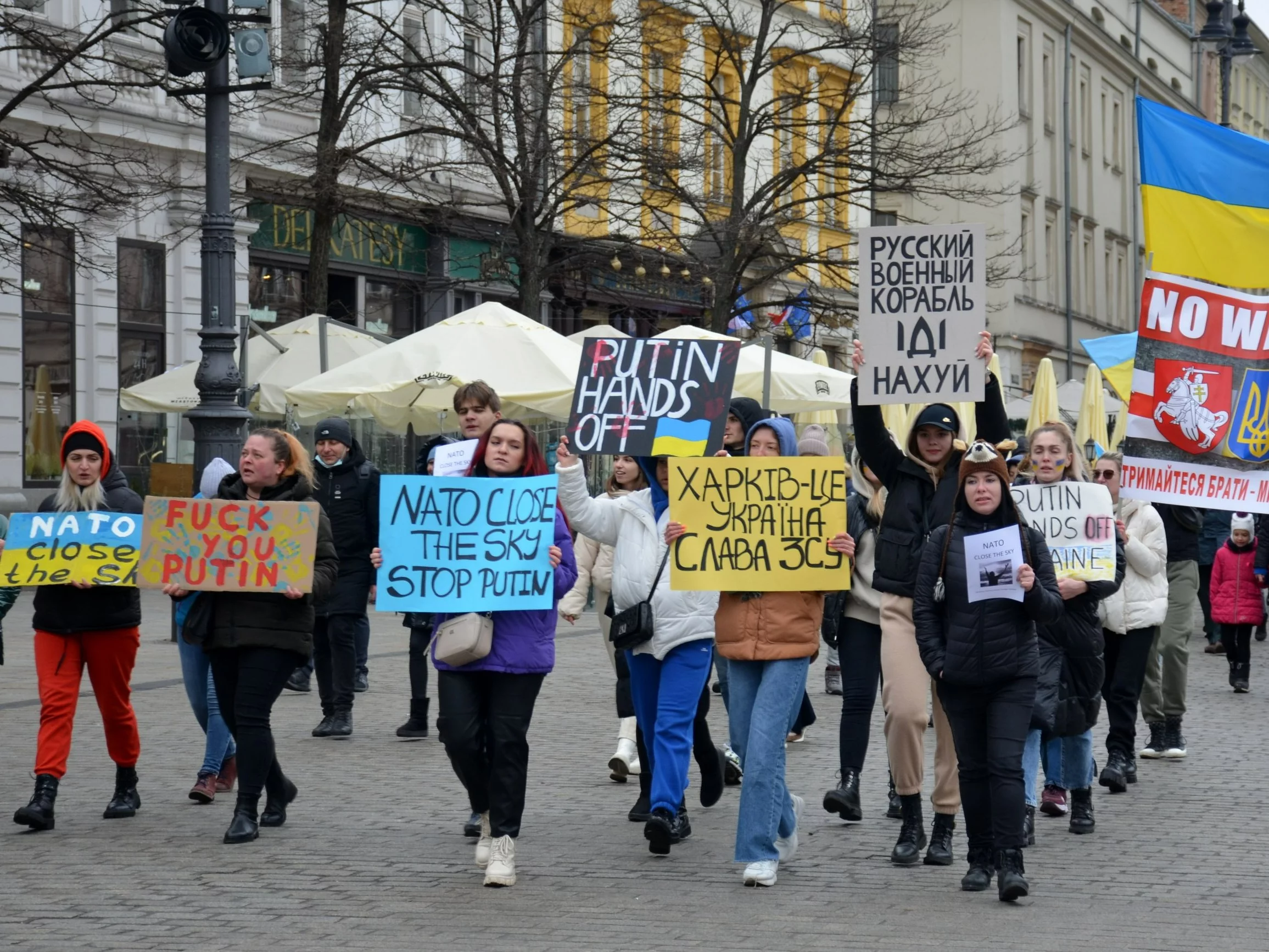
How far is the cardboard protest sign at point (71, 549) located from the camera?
8578 millimetres

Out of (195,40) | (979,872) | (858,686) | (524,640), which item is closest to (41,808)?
(524,640)

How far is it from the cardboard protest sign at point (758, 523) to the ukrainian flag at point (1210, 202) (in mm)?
1694

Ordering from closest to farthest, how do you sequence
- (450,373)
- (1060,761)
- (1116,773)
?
(1060,761)
(1116,773)
(450,373)

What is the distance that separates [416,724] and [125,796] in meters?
2.89

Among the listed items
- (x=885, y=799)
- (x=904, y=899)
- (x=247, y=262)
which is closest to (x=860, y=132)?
(x=247, y=262)

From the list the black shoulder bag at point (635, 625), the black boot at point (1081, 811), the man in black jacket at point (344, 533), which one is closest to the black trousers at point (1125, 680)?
the black boot at point (1081, 811)

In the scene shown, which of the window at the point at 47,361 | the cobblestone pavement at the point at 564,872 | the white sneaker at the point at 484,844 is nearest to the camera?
the cobblestone pavement at the point at 564,872

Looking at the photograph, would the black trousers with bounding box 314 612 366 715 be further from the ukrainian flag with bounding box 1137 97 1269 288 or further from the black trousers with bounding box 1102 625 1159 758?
the ukrainian flag with bounding box 1137 97 1269 288

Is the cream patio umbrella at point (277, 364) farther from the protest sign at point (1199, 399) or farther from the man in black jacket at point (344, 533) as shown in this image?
the protest sign at point (1199, 399)

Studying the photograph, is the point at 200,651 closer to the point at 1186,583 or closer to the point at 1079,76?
the point at 1186,583

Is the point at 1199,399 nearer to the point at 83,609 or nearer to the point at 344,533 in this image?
the point at 83,609

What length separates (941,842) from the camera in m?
7.89

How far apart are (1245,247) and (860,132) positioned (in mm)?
26723

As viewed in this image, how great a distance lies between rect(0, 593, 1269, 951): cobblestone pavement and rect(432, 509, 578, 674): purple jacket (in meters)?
0.83
